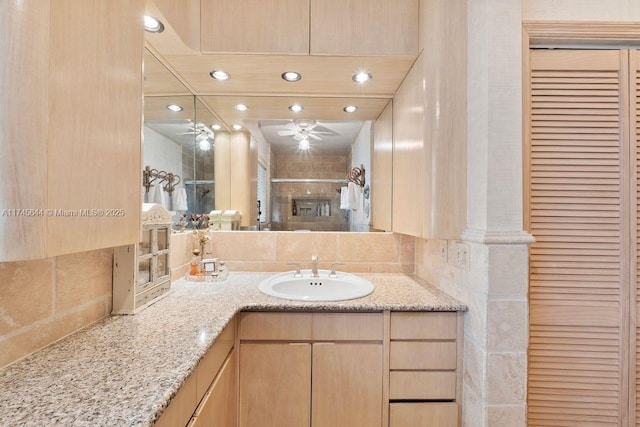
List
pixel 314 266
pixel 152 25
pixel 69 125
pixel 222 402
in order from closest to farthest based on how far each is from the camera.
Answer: pixel 69 125
pixel 222 402
pixel 152 25
pixel 314 266

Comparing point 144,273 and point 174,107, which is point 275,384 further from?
point 174,107

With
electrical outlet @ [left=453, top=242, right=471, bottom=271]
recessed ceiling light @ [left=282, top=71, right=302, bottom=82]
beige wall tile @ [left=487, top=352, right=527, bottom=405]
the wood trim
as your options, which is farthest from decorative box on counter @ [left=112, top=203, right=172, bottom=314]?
the wood trim

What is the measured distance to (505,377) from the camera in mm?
1189

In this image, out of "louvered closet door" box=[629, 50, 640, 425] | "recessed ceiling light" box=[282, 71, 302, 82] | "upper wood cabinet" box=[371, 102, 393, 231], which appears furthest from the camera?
"upper wood cabinet" box=[371, 102, 393, 231]

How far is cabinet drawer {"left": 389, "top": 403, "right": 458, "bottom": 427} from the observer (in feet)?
4.38

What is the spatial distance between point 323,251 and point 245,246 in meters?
0.51

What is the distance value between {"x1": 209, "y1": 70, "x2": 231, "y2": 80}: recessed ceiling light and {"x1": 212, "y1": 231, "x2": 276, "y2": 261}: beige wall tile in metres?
0.94

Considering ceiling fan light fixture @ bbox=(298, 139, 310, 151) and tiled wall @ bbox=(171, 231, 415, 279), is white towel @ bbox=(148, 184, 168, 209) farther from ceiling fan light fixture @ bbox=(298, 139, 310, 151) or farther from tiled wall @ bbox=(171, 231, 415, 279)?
ceiling fan light fixture @ bbox=(298, 139, 310, 151)

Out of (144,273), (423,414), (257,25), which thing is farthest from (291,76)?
(423,414)

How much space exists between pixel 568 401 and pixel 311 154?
179 centimetres

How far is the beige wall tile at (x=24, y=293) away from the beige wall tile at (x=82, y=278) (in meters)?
0.04

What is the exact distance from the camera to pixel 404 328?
1342 mm

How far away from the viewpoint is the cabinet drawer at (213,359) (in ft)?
3.06

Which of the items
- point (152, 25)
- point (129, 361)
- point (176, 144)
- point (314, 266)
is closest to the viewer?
point (129, 361)
